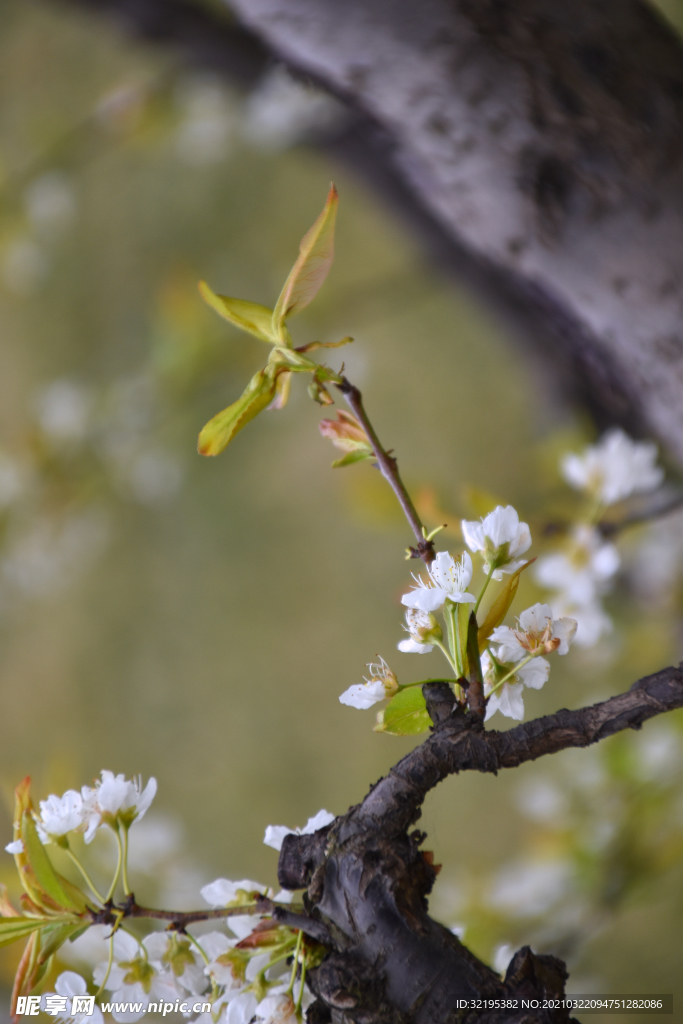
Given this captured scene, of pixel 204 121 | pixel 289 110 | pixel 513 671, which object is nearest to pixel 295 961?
pixel 513 671

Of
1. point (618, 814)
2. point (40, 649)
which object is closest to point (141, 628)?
point (40, 649)

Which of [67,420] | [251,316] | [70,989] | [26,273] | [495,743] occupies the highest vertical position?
[26,273]

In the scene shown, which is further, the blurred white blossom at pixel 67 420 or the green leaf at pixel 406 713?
the blurred white blossom at pixel 67 420

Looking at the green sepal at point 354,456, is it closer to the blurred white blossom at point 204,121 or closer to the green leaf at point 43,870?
the green leaf at point 43,870

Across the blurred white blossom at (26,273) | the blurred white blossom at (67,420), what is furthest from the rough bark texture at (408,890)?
the blurred white blossom at (26,273)

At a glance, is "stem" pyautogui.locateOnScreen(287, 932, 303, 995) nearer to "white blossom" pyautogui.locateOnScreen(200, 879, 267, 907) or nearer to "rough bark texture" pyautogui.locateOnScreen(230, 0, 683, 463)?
"white blossom" pyautogui.locateOnScreen(200, 879, 267, 907)

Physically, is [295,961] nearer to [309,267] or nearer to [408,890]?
[408,890]
